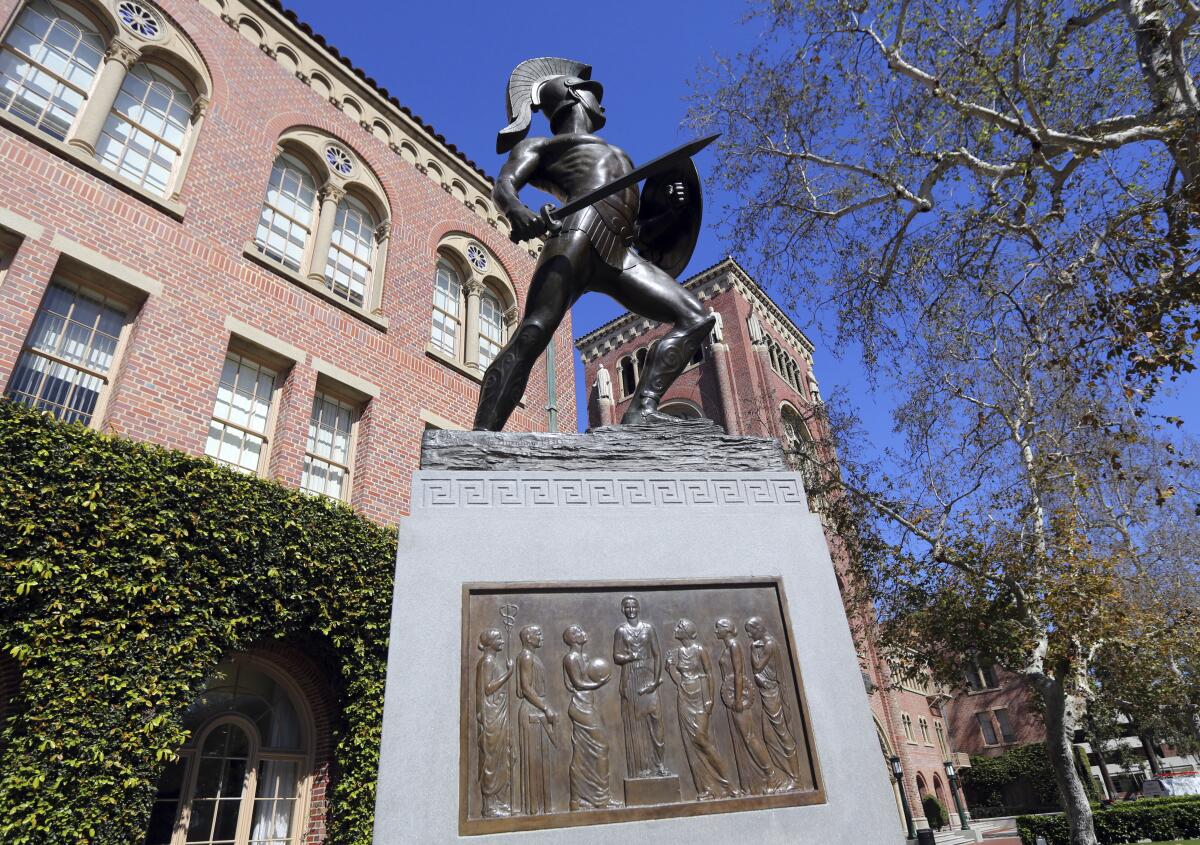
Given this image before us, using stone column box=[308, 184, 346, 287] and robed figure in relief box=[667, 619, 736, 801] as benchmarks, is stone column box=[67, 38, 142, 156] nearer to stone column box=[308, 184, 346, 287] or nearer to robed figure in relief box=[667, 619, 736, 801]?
stone column box=[308, 184, 346, 287]

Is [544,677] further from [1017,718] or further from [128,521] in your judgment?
[1017,718]

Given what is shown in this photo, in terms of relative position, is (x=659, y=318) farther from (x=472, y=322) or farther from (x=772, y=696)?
(x=472, y=322)

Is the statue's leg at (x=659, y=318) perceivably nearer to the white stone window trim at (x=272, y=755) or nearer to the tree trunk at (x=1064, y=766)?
the white stone window trim at (x=272, y=755)

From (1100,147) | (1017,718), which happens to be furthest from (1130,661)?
(1017,718)

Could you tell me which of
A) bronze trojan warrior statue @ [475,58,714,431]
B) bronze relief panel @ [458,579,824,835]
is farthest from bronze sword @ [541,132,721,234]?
bronze relief panel @ [458,579,824,835]

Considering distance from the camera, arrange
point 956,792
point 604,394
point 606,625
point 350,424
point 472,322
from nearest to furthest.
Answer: point 606,625 → point 350,424 → point 472,322 → point 604,394 → point 956,792

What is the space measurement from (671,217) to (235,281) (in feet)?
30.6

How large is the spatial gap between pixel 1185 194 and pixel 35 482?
462 inches

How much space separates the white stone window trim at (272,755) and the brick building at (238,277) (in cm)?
3

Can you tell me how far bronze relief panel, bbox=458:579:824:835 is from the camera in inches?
96.0

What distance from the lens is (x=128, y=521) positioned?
7.65 m

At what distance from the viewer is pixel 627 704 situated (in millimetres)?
2613

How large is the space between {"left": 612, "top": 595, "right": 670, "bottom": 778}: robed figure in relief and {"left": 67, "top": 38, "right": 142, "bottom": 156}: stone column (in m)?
11.5

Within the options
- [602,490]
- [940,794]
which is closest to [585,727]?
[602,490]
